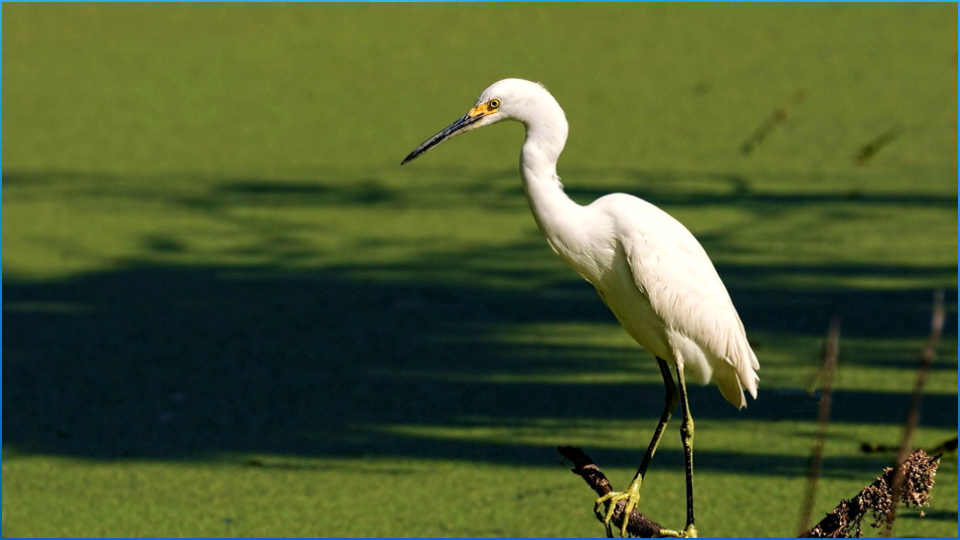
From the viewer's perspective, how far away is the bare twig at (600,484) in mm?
1469

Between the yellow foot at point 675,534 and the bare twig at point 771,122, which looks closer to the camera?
the yellow foot at point 675,534

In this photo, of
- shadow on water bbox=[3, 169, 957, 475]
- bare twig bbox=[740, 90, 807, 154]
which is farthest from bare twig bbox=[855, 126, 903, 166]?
shadow on water bbox=[3, 169, 957, 475]

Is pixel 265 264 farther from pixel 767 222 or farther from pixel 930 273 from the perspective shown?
pixel 930 273

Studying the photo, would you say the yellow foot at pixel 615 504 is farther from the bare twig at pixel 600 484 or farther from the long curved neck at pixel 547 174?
the long curved neck at pixel 547 174

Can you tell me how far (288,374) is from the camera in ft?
8.90

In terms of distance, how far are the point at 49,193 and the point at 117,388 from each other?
1381 millimetres

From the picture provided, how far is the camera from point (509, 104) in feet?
4.63

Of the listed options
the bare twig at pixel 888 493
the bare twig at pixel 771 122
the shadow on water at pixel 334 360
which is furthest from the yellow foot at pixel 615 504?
the bare twig at pixel 771 122

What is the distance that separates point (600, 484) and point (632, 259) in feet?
0.81

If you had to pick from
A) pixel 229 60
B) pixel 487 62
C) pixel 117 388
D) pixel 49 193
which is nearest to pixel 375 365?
pixel 117 388

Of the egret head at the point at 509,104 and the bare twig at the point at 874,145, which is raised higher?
the bare twig at the point at 874,145

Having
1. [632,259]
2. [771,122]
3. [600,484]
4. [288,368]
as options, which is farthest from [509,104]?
[771,122]

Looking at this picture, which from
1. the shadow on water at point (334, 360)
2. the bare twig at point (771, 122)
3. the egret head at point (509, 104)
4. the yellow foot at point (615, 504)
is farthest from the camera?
the bare twig at point (771, 122)

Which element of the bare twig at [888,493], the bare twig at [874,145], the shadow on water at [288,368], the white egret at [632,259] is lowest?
the shadow on water at [288,368]
